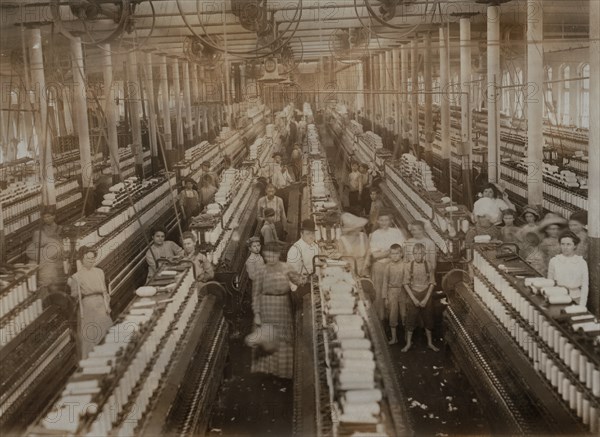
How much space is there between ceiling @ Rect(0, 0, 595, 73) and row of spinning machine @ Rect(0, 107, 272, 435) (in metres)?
2.70

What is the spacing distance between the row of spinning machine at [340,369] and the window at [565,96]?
18488mm

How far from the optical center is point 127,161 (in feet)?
74.1

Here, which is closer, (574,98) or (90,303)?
(90,303)

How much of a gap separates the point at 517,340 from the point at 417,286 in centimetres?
180

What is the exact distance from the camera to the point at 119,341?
18.0 feet

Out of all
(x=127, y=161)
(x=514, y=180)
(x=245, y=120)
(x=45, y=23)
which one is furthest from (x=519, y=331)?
(x=245, y=120)

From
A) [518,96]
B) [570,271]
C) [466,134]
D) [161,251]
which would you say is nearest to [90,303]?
[161,251]

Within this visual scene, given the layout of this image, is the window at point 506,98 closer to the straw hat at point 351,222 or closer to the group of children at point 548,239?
the group of children at point 548,239

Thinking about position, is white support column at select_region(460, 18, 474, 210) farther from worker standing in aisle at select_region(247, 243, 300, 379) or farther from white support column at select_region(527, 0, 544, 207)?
worker standing in aisle at select_region(247, 243, 300, 379)

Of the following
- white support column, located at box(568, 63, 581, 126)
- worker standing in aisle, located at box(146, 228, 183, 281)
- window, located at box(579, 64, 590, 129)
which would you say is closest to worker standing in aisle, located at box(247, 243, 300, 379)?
worker standing in aisle, located at box(146, 228, 183, 281)

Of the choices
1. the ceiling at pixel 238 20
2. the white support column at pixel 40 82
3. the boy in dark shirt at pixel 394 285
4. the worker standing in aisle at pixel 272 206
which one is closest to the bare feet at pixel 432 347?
the boy in dark shirt at pixel 394 285

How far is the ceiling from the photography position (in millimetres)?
11547

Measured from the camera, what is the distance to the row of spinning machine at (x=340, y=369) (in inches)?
174

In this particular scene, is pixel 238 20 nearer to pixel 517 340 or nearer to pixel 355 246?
pixel 355 246
